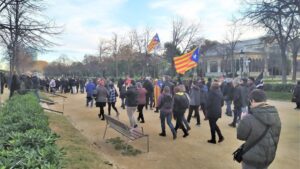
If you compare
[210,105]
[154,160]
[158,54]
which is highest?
[158,54]

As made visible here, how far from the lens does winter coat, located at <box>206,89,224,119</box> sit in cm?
1093

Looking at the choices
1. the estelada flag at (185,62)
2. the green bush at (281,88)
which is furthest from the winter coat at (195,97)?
the green bush at (281,88)

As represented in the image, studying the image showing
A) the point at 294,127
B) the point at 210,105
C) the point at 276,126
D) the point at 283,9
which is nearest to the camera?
the point at 276,126

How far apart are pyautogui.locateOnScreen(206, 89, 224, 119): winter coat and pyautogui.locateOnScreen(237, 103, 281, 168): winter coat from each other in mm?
5434

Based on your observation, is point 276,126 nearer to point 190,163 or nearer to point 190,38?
point 190,163

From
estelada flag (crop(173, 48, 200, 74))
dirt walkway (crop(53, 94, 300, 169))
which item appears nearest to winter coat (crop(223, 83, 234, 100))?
dirt walkway (crop(53, 94, 300, 169))

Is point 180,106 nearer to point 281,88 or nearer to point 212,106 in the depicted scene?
point 212,106

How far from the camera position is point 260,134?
5375 millimetres

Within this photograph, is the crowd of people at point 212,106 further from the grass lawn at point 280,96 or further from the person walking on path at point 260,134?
the grass lawn at point 280,96

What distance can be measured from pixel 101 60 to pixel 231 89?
68514 millimetres

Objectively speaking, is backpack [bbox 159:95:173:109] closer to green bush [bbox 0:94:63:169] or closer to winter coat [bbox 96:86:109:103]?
winter coat [bbox 96:86:109:103]

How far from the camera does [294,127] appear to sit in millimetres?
14422

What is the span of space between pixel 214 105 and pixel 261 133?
5.72 meters

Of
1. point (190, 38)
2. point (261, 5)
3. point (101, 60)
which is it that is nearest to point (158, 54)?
point (190, 38)
